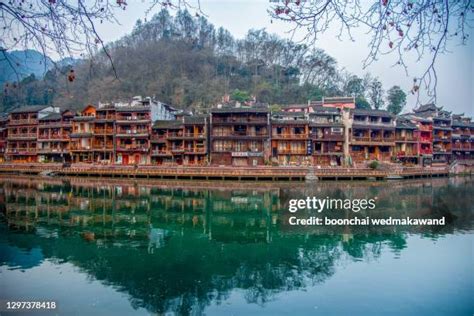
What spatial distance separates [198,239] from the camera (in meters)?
16.9

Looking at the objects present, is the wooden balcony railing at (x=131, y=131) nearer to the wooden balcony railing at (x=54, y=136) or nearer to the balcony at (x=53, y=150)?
the wooden balcony railing at (x=54, y=136)

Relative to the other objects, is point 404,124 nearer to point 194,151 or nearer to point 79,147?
point 194,151

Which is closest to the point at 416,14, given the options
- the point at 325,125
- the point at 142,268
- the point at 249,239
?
the point at 142,268

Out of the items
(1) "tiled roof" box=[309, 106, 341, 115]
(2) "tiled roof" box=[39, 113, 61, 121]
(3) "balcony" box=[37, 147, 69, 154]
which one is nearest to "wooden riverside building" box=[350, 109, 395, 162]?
(1) "tiled roof" box=[309, 106, 341, 115]

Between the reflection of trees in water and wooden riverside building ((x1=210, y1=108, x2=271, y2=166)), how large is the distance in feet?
51.3

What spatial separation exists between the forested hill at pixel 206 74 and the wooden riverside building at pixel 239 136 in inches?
668

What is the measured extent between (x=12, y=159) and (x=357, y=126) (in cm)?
5348

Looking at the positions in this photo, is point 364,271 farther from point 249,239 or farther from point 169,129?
point 169,129

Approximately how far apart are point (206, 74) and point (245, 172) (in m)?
37.4

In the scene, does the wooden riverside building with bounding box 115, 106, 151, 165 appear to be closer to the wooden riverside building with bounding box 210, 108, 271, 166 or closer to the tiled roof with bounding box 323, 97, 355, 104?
the wooden riverside building with bounding box 210, 108, 271, 166

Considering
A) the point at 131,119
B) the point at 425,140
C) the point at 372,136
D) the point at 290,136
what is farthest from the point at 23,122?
the point at 425,140

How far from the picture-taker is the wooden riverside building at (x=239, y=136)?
46688 millimetres

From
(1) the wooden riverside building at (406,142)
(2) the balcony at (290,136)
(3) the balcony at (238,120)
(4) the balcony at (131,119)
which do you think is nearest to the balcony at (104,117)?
(4) the balcony at (131,119)

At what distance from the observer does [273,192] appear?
32.6 metres
